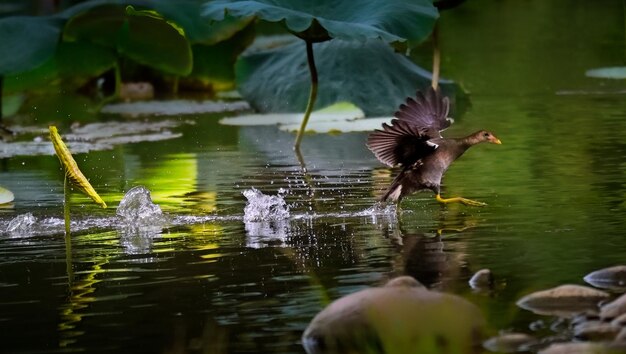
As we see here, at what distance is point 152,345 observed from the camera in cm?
421

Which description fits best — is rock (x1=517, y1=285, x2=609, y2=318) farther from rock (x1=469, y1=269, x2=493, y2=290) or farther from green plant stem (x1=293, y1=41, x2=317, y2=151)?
green plant stem (x1=293, y1=41, x2=317, y2=151)

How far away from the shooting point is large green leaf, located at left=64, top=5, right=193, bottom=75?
432 inches

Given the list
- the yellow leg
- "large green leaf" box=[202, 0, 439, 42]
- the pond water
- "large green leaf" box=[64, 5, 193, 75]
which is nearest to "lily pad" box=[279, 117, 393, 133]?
the pond water

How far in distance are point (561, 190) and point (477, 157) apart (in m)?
1.56

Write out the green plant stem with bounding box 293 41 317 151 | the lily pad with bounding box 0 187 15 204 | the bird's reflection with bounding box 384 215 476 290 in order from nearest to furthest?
1. the bird's reflection with bounding box 384 215 476 290
2. the lily pad with bounding box 0 187 15 204
3. the green plant stem with bounding box 293 41 317 151

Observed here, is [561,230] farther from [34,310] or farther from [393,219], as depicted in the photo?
[34,310]

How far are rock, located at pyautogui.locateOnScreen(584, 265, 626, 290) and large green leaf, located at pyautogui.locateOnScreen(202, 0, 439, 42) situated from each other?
128 inches

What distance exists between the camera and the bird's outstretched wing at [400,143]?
6.29 m

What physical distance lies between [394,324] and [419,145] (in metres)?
2.42

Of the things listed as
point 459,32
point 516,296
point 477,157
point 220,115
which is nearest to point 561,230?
point 516,296

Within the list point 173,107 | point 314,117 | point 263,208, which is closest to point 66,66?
point 173,107

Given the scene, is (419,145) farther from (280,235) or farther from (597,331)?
(597,331)

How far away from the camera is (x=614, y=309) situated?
4125 mm

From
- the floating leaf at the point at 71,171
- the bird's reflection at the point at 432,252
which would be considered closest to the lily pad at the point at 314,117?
the bird's reflection at the point at 432,252
